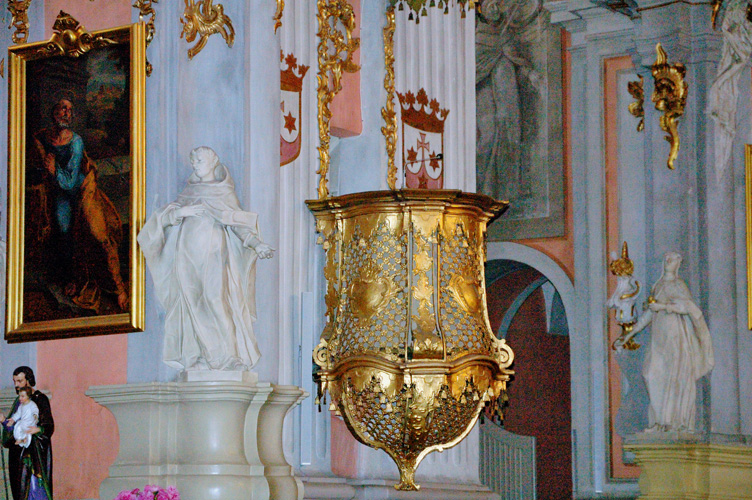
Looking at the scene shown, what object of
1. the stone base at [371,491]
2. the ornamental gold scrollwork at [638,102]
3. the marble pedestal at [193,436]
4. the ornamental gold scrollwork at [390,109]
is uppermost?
the ornamental gold scrollwork at [638,102]

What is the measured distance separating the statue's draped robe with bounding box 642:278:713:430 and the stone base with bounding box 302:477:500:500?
3.02m

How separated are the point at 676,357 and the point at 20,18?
6.57 m

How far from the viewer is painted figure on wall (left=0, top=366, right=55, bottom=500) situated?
7457mm

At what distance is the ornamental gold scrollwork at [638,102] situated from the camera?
13.9 m

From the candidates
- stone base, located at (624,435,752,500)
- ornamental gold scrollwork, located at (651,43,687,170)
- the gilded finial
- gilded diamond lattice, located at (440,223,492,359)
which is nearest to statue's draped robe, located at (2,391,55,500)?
gilded diamond lattice, located at (440,223,492,359)

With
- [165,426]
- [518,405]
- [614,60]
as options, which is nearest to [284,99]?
[165,426]

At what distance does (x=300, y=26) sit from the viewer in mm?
9719

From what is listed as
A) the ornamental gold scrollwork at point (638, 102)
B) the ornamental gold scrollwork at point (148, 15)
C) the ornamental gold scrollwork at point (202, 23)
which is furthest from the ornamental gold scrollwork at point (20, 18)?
the ornamental gold scrollwork at point (638, 102)

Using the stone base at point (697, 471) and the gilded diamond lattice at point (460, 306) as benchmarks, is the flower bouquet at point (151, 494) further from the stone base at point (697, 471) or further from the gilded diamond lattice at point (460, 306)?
the stone base at point (697, 471)

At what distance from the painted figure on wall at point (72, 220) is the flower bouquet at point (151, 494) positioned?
4.31 feet

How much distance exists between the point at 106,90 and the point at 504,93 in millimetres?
7776

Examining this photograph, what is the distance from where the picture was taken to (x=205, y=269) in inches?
292

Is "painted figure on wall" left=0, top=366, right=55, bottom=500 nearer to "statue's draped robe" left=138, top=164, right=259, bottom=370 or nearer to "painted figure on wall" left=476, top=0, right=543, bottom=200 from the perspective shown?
"statue's draped robe" left=138, top=164, right=259, bottom=370

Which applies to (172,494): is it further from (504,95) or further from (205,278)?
(504,95)
